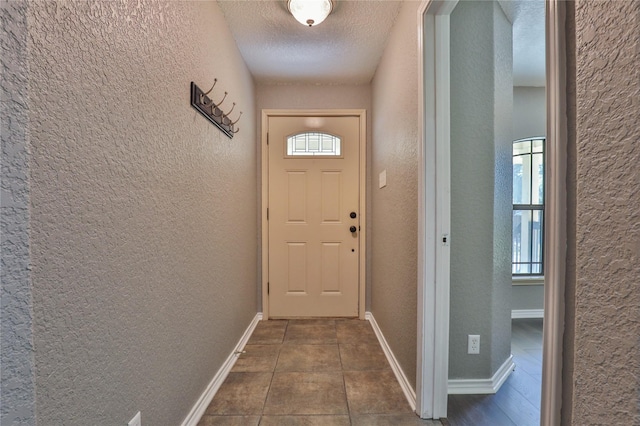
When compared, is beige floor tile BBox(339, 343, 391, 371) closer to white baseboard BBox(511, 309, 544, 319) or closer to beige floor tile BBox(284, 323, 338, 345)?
beige floor tile BBox(284, 323, 338, 345)

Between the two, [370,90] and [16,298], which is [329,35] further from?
[16,298]

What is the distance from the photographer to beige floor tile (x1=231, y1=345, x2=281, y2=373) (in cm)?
196

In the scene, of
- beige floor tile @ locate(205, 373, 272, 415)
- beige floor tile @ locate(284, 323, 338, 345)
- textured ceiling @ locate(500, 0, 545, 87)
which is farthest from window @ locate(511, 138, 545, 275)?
Answer: beige floor tile @ locate(205, 373, 272, 415)

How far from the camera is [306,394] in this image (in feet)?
5.49

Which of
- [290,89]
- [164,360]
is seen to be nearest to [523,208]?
[290,89]

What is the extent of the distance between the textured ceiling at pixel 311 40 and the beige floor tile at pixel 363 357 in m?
2.40

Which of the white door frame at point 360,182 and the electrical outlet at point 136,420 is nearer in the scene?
the electrical outlet at point 136,420

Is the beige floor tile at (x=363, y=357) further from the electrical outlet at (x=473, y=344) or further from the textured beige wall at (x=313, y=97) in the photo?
the textured beige wall at (x=313, y=97)

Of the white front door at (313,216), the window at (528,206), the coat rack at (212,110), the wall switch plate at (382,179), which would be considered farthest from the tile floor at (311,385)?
the window at (528,206)

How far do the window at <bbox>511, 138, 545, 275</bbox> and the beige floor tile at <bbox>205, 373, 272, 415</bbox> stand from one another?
2.88m

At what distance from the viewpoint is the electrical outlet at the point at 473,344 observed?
5.52 ft

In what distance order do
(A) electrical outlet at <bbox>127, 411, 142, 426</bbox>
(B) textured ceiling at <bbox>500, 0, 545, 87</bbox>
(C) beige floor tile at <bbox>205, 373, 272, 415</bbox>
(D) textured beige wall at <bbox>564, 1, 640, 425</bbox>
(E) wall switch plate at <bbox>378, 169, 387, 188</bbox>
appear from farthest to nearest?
(E) wall switch plate at <bbox>378, 169, 387, 188</bbox> → (B) textured ceiling at <bbox>500, 0, 545, 87</bbox> → (C) beige floor tile at <bbox>205, 373, 272, 415</bbox> → (A) electrical outlet at <bbox>127, 411, 142, 426</bbox> → (D) textured beige wall at <bbox>564, 1, 640, 425</bbox>

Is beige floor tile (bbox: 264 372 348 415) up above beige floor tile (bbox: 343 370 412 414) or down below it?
below

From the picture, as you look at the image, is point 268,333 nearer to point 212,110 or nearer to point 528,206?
point 212,110
